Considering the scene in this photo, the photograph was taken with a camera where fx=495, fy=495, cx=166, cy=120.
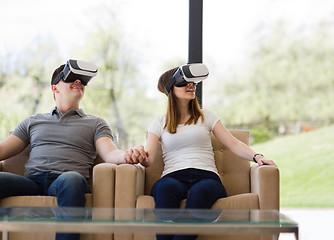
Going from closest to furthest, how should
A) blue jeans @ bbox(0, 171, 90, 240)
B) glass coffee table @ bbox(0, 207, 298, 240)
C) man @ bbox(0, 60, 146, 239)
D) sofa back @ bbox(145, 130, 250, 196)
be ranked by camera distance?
1. glass coffee table @ bbox(0, 207, 298, 240)
2. blue jeans @ bbox(0, 171, 90, 240)
3. man @ bbox(0, 60, 146, 239)
4. sofa back @ bbox(145, 130, 250, 196)

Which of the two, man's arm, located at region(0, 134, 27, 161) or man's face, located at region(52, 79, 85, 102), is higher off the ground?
man's face, located at region(52, 79, 85, 102)

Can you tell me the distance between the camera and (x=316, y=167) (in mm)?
5516

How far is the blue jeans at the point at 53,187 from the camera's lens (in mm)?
2570

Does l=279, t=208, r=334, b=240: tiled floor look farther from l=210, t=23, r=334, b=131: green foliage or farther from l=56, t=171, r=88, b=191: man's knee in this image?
l=56, t=171, r=88, b=191: man's knee

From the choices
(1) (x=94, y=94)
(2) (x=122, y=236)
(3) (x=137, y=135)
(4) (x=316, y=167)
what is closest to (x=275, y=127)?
(4) (x=316, y=167)

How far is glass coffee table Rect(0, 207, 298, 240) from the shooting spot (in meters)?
1.63

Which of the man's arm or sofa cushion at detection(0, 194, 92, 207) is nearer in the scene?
sofa cushion at detection(0, 194, 92, 207)

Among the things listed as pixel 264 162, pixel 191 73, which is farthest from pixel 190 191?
pixel 191 73

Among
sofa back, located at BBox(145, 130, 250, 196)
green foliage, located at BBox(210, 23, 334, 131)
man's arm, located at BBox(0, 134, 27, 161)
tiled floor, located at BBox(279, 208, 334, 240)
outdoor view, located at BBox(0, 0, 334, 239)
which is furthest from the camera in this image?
green foliage, located at BBox(210, 23, 334, 131)

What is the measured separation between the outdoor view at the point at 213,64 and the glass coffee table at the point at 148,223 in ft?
8.68

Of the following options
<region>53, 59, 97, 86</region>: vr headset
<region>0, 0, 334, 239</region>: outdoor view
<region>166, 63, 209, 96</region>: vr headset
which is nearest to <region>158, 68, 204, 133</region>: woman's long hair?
<region>166, 63, 209, 96</region>: vr headset

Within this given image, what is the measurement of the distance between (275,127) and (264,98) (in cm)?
33

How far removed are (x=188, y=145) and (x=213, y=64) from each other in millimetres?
2126

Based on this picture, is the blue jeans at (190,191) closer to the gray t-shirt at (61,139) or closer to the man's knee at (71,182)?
the man's knee at (71,182)
